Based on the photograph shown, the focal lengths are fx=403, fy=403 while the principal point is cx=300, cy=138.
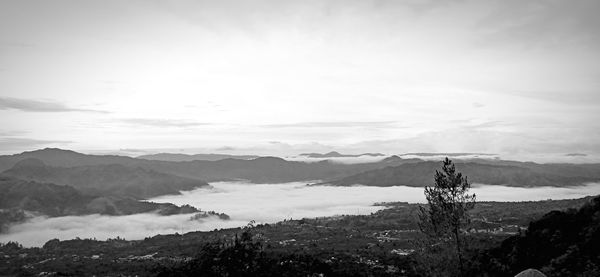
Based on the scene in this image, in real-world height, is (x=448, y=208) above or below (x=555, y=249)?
above

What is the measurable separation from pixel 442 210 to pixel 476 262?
19498 millimetres

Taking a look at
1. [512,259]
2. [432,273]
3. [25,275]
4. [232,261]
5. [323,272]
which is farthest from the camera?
[25,275]

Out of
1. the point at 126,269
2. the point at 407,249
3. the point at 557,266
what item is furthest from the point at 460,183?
the point at 126,269

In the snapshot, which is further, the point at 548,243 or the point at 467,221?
the point at 548,243

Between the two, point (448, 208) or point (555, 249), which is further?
point (555, 249)

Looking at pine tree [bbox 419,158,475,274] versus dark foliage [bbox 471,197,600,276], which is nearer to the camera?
dark foliage [bbox 471,197,600,276]

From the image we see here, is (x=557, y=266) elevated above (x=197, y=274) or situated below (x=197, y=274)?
above

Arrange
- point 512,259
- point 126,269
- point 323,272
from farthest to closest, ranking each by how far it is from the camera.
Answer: point 126,269 < point 323,272 < point 512,259

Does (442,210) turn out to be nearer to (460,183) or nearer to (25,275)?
(460,183)

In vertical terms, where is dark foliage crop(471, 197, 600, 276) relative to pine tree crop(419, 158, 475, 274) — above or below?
below

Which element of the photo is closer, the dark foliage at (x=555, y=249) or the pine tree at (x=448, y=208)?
the dark foliage at (x=555, y=249)

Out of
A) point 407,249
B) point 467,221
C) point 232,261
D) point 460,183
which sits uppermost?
point 460,183

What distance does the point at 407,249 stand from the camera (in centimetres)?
14900

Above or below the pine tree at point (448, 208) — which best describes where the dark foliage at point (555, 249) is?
below
